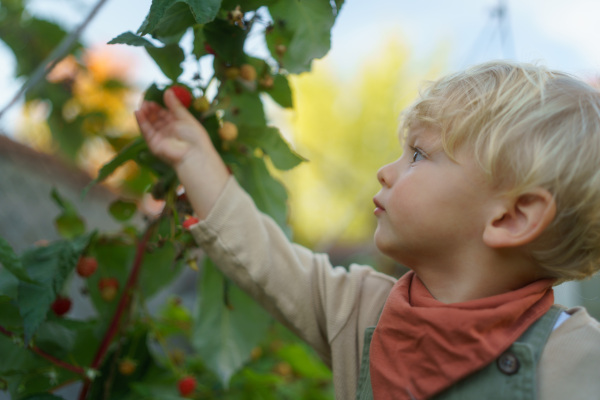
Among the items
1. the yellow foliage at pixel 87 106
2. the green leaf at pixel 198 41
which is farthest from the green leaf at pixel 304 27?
the yellow foliage at pixel 87 106

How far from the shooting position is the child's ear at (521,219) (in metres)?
0.66

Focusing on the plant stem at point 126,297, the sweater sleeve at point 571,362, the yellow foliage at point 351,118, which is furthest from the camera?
the yellow foliage at point 351,118

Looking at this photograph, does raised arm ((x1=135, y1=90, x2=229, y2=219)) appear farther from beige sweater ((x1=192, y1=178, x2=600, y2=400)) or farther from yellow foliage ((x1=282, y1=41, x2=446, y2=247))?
yellow foliage ((x1=282, y1=41, x2=446, y2=247))

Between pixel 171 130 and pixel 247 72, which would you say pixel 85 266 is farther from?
pixel 247 72

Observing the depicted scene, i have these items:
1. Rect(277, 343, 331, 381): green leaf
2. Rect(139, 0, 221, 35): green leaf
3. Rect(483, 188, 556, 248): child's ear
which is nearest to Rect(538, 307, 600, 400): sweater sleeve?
Rect(483, 188, 556, 248): child's ear

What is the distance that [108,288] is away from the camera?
3.25 feet

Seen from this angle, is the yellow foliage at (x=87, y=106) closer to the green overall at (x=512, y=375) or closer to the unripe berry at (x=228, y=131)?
the unripe berry at (x=228, y=131)

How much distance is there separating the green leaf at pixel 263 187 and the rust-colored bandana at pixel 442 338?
33 cm

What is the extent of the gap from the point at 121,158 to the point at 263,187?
24 cm

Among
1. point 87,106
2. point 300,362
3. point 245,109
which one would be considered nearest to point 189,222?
point 245,109

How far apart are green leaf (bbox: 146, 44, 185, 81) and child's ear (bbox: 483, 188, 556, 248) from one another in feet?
1.59

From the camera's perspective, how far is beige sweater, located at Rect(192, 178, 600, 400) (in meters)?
0.80

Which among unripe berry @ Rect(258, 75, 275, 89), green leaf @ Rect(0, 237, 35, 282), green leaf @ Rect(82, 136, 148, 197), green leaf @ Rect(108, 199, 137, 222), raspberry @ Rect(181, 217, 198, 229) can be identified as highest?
unripe berry @ Rect(258, 75, 275, 89)

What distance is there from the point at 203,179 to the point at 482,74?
0.42 m
